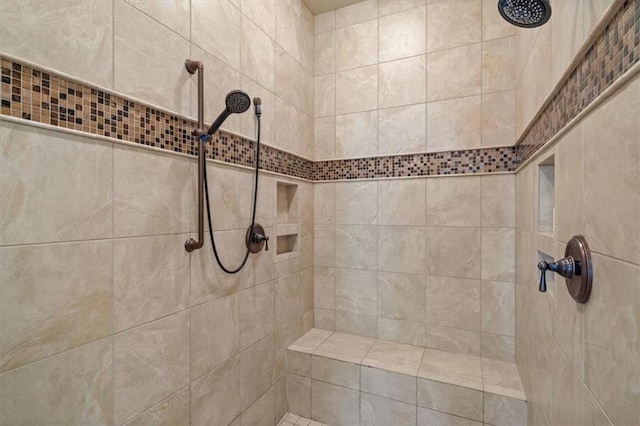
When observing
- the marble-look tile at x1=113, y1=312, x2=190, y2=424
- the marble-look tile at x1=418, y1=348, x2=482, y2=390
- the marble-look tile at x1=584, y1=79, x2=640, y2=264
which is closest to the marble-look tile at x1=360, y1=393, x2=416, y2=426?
the marble-look tile at x1=418, y1=348, x2=482, y2=390

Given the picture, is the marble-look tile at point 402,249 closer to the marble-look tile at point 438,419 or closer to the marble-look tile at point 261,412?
the marble-look tile at point 438,419

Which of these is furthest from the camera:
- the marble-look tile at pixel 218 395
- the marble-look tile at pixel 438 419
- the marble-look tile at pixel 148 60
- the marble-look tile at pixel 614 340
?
the marble-look tile at pixel 438 419

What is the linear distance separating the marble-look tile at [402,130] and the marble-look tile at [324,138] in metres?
0.40

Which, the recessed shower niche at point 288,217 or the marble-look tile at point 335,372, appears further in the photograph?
the recessed shower niche at point 288,217

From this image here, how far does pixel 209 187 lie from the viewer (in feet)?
4.89

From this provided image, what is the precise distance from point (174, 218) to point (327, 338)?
5.12 feet

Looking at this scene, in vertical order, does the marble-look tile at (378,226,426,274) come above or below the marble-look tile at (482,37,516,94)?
below

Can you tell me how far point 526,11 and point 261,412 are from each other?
2.27 metres

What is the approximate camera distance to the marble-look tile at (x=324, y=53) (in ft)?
8.11

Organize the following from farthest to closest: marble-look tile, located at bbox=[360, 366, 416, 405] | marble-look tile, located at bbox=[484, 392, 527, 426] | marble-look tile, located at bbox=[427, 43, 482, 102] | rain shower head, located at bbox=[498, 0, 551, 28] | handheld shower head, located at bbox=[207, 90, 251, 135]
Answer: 1. marble-look tile, located at bbox=[427, 43, 482, 102]
2. marble-look tile, located at bbox=[360, 366, 416, 405]
3. marble-look tile, located at bbox=[484, 392, 527, 426]
4. handheld shower head, located at bbox=[207, 90, 251, 135]
5. rain shower head, located at bbox=[498, 0, 551, 28]

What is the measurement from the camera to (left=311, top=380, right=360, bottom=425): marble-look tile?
6.36ft

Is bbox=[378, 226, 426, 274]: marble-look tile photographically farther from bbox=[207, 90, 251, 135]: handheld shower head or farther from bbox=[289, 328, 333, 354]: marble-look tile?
bbox=[207, 90, 251, 135]: handheld shower head

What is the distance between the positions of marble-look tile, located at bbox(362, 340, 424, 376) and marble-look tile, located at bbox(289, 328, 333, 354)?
38cm

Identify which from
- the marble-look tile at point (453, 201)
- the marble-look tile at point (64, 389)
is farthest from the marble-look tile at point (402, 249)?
the marble-look tile at point (64, 389)
